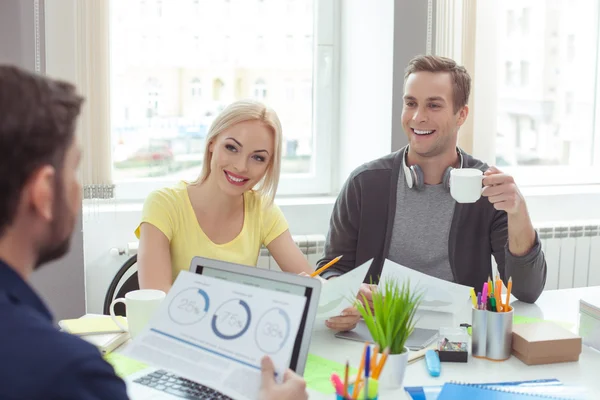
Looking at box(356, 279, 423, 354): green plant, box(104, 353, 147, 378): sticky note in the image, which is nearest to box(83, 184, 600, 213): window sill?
box(104, 353, 147, 378): sticky note

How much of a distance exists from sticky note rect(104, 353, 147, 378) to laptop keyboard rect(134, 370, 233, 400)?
4cm

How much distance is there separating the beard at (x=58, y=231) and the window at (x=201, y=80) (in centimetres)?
209

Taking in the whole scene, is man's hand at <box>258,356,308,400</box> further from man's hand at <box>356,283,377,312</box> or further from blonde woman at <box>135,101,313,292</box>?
blonde woman at <box>135,101,313,292</box>

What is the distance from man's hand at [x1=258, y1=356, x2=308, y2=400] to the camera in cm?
112

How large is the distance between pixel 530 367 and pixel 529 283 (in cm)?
47

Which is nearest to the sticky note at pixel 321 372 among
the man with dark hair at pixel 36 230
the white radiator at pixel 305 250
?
the man with dark hair at pixel 36 230

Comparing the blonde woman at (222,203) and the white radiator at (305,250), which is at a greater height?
the blonde woman at (222,203)

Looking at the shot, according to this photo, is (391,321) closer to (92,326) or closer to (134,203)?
(92,326)

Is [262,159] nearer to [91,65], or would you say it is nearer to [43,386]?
[91,65]

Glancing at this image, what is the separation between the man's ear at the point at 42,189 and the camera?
0.82m

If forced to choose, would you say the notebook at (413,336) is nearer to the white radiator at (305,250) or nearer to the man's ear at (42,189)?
the man's ear at (42,189)

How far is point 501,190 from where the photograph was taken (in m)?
1.86

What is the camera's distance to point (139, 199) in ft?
9.76

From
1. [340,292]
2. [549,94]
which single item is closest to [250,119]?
[340,292]
